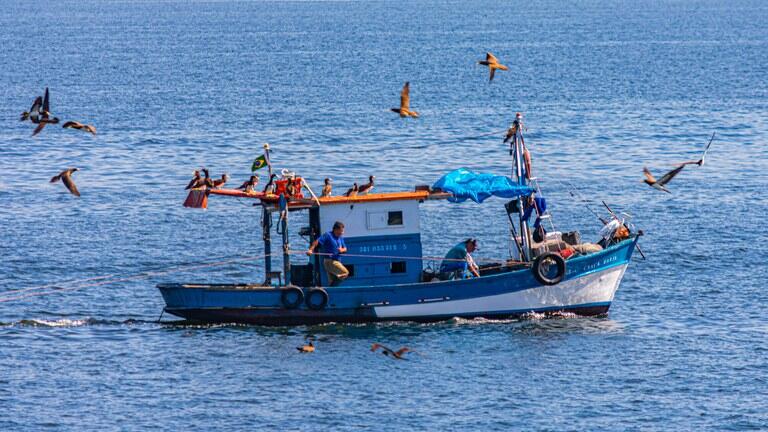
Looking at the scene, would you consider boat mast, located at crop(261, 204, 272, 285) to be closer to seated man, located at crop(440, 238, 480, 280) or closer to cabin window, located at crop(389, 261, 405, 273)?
cabin window, located at crop(389, 261, 405, 273)

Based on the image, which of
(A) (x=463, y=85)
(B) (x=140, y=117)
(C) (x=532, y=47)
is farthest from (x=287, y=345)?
(C) (x=532, y=47)

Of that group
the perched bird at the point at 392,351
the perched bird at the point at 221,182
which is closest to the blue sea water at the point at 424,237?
the perched bird at the point at 392,351

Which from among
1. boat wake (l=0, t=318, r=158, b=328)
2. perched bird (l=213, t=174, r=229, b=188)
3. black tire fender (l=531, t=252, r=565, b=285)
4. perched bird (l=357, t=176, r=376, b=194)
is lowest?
boat wake (l=0, t=318, r=158, b=328)

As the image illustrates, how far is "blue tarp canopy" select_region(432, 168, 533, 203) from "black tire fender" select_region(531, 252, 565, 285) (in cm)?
204

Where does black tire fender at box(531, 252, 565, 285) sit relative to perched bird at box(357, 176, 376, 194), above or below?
below

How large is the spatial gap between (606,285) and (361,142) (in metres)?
37.3

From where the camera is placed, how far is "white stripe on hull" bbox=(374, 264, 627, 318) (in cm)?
4150

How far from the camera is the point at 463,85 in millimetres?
115188

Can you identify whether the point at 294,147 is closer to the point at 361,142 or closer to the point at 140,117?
the point at 361,142

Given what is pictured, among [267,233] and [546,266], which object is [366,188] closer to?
[267,233]

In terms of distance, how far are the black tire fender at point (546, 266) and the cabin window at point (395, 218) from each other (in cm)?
427

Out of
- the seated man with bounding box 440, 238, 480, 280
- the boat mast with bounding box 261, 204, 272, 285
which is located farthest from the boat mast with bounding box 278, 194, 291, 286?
the seated man with bounding box 440, 238, 480, 280

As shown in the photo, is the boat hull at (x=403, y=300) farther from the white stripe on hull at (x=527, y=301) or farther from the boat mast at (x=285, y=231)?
the boat mast at (x=285, y=231)

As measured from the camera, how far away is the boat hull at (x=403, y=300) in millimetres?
40969
